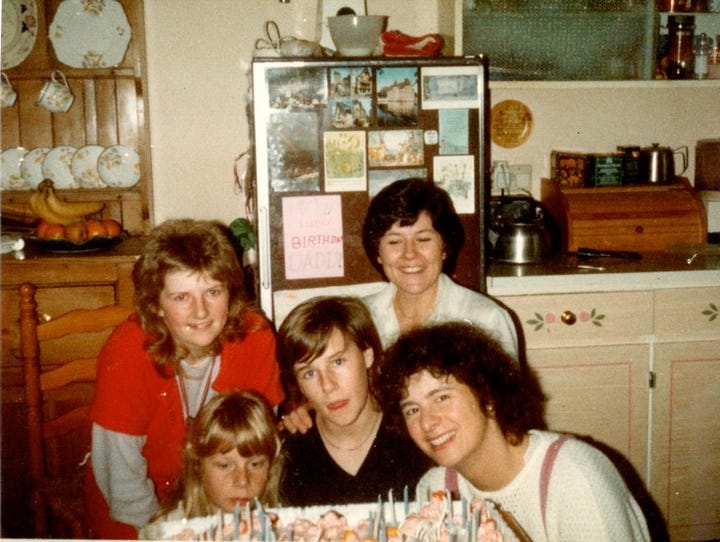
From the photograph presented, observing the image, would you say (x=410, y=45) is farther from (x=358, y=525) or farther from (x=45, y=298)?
(x=358, y=525)

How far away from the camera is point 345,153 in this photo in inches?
75.1

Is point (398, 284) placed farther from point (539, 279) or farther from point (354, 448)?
point (539, 279)

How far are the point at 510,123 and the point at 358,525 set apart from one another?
1.97m

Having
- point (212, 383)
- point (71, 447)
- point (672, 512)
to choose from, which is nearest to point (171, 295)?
point (212, 383)

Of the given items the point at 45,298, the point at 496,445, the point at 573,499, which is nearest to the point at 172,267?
the point at 496,445

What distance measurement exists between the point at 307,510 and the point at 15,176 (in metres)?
2.04

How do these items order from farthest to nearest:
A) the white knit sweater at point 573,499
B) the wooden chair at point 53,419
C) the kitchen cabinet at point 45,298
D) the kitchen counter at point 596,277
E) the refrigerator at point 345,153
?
the kitchen cabinet at point 45,298, the kitchen counter at point 596,277, the refrigerator at point 345,153, the wooden chair at point 53,419, the white knit sweater at point 573,499

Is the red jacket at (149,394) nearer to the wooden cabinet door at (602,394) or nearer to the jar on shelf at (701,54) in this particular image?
the wooden cabinet door at (602,394)

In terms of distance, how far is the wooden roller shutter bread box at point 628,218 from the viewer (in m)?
2.28

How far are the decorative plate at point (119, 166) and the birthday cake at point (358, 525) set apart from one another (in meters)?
1.79

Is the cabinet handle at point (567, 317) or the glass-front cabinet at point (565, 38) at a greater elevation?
the glass-front cabinet at point (565, 38)

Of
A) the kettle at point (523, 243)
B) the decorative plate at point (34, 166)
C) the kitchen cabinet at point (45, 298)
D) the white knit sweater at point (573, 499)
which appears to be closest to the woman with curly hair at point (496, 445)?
the white knit sweater at point (573, 499)

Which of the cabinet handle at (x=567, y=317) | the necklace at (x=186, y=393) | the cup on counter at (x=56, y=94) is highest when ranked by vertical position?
the cup on counter at (x=56, y=94)

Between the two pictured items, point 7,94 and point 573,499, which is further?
point 7,94
